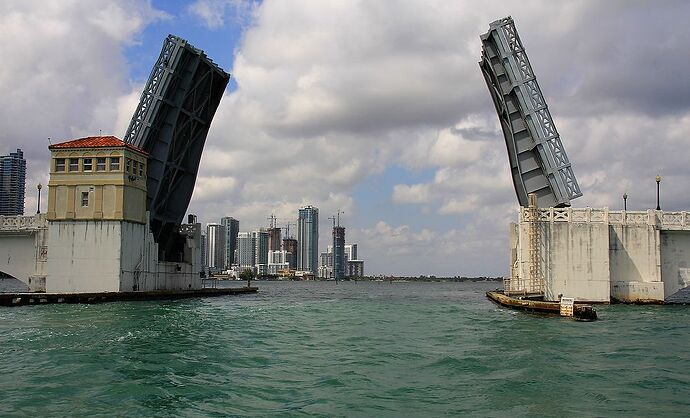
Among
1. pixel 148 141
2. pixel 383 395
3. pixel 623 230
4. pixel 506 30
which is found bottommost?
pixel 383 395

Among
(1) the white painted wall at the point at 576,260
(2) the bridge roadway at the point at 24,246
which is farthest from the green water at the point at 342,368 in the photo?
(2) the bridge roadway at the point at 24,246

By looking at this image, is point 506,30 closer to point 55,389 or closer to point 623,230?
point 623,230

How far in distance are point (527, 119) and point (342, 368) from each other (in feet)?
73.0

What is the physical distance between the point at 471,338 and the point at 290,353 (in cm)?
635

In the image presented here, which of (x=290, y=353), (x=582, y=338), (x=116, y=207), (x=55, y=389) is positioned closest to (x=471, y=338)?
(x=582, y=338)

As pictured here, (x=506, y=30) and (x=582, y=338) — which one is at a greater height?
(x=506, y=30)

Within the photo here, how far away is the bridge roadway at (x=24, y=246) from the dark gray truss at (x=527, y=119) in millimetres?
27627

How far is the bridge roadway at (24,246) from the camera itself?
126 ft

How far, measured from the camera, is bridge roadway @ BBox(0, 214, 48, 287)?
38344 millimetres

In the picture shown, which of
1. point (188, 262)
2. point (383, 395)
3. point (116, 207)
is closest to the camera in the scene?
point (383, 395)

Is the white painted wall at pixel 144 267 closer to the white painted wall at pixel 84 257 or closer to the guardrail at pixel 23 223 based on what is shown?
the white painted wall at pixel 84 257

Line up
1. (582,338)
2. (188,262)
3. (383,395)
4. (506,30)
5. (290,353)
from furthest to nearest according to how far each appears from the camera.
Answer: (188,262) → (506,30) → (582,338) → (290,353) → (383,395)

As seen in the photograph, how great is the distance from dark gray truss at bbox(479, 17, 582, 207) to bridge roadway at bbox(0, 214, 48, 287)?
27.6m

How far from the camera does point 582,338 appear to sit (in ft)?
66.1
